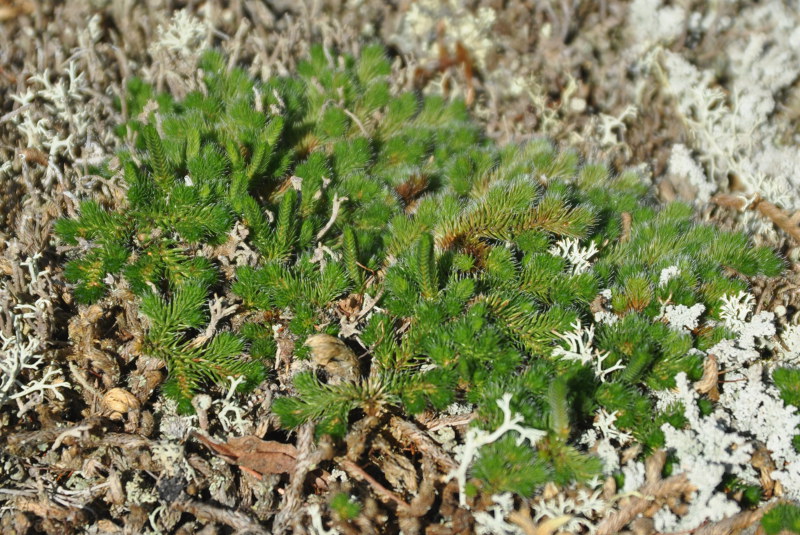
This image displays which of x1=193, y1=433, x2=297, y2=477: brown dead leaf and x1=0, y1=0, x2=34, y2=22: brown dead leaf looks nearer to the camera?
x1=193, y1=433, x2=297, y2=477: brown dead leaf

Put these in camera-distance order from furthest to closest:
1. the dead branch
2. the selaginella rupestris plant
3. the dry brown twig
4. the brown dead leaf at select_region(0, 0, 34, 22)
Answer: the brown dead leaf at select_region(0, 0, 34, 22) < the dry brown twig < the selaginella rupestris plant < the dead branch

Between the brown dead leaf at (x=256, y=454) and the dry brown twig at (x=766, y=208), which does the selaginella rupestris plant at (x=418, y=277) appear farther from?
the dry brown twig at (x=766, y=208)

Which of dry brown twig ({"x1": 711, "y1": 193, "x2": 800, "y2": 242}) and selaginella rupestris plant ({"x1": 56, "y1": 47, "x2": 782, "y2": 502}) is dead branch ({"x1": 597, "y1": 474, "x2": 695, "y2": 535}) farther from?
dry brown twig ({"x1": 711, "y1": 193, "x2": 800, "y2": 242})

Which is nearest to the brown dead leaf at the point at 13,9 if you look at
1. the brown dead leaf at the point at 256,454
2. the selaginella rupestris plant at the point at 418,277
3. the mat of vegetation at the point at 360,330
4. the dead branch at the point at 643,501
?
the mat of vegetation at the point at 360,330

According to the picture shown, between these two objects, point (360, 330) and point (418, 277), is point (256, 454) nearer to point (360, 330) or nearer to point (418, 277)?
point (360, 330)

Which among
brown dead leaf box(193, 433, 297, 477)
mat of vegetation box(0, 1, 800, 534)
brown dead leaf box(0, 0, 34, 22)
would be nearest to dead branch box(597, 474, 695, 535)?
mat of vegetation box(0, 1, 800, 534)

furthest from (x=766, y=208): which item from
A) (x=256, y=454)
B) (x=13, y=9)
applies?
(x=13, y=9)
